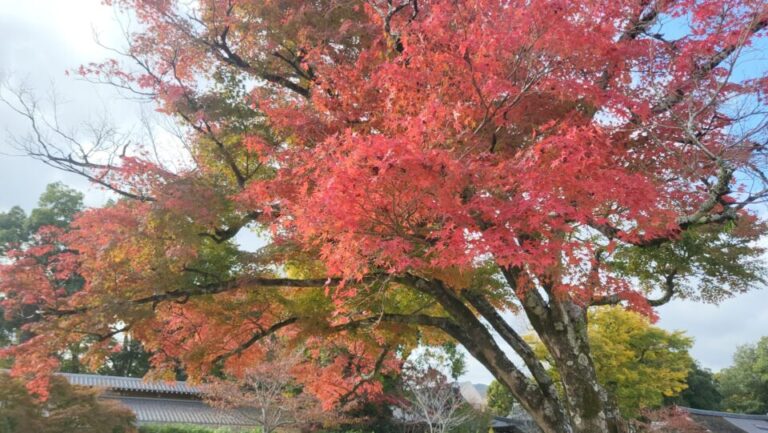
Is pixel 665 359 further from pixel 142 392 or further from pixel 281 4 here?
pixel 142 392

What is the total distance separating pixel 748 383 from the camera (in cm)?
3641

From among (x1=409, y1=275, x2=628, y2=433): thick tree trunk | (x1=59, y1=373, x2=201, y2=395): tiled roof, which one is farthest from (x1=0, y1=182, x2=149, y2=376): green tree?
(x1=409, y1=275, x2=628, y2=433): thick tree trunk

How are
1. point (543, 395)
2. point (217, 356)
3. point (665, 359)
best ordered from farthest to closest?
point (665, 359)
point (217, 356)
point (543, 395)

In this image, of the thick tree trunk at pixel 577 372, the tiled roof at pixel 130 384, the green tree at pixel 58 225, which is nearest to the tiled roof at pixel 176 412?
the tiled roof at pixel 130 384

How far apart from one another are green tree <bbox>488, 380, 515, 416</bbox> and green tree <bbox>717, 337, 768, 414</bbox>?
53.2ft

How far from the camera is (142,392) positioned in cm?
2559

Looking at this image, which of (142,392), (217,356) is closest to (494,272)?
(217,356)

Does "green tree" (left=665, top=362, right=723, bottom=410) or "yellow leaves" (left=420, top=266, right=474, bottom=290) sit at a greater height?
"green tree" (left=665, top=362, right=723, bottom=410)

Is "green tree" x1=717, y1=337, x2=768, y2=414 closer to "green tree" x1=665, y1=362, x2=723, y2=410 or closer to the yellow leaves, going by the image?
"green tree" x1=665, y1=362, x2=723, y2=410

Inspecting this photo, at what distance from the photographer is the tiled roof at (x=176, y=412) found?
2395 cm

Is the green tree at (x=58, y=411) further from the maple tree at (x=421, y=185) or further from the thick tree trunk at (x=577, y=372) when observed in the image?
the thick tree trunk at (x=577, y=372)

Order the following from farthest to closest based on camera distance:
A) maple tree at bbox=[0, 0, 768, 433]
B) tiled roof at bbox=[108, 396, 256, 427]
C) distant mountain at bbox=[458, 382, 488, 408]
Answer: distant mountain at bbox=[458, 382, 488, 408], tiled roof at bbox=[108, 396, 256, 427], maple tree at bbox=[0, 0, 768, 433]

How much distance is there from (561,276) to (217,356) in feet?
20.2

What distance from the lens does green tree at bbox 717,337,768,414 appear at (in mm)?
35062
